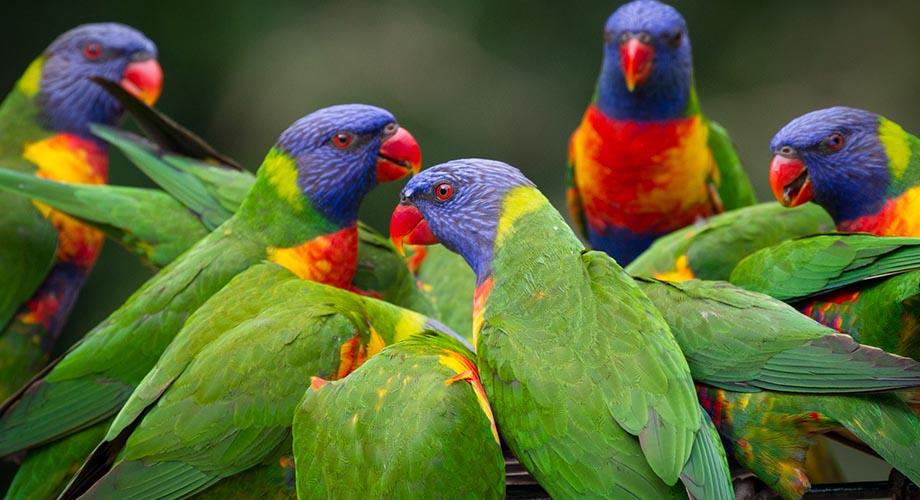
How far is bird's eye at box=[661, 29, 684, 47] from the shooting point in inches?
113

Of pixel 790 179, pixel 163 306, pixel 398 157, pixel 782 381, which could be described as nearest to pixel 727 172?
pixel 790 179

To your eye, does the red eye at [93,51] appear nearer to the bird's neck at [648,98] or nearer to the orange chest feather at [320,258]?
the orange chest feather at [320,258]

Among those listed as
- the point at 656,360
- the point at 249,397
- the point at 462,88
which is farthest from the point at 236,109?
the point at 656,360

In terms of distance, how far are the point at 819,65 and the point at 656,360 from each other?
4.29m

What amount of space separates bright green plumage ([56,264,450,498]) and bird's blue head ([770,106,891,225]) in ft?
3.33

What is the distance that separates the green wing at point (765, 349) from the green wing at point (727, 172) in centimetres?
144

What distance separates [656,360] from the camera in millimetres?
1455

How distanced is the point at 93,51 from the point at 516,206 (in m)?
1.92

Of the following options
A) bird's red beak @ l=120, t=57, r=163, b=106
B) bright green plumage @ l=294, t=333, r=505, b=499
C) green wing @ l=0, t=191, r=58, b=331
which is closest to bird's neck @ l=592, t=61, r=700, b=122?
bird's red beak @ l=120, t=57, r=163, b=106

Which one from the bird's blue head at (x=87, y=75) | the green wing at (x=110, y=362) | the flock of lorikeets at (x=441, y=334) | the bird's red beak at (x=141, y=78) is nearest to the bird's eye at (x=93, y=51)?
the bird's blue head at (x=87, y=75)

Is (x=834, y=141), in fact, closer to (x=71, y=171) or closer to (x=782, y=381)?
(x=782, y=381)

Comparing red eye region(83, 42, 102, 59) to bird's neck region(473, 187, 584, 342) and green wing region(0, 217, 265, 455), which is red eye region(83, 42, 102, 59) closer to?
green wing region(0, 217, 265, 455)

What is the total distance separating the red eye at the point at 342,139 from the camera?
2.16 metres

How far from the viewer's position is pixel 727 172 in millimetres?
3105
